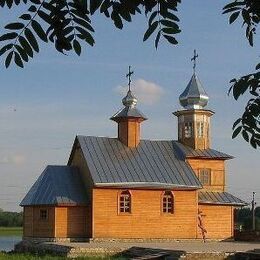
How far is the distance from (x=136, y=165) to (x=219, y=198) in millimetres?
4744

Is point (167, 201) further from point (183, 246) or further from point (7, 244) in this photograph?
point (7, 244)

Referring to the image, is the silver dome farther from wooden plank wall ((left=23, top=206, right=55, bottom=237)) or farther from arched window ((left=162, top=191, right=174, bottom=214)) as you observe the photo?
wooden plank wall ((left=23, top=206, right=55, bottom=237))

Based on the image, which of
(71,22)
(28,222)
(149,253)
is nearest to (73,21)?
(71,22)

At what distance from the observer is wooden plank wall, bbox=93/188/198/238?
27938 mm

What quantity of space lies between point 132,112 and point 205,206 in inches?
224

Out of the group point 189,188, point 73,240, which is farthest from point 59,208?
point 189,188

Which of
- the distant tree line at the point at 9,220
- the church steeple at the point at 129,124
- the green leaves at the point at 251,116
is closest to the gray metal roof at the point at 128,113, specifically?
the church steeple at the point at 129,124

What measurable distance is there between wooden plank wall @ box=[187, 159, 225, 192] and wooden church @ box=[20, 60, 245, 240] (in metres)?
0.05

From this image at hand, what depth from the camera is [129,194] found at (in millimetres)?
28422

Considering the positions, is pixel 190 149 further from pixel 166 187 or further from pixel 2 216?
pixel 2 216

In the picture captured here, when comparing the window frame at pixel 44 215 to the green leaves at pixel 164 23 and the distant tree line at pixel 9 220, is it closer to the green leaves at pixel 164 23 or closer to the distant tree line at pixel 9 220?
the green leaves at pixel 164 23

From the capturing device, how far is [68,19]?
127 inches

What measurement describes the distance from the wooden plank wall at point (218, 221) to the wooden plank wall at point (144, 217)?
1.25m

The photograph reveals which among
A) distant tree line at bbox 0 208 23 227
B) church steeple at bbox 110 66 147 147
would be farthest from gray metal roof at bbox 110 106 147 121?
distant tree line at bbox 0 208 23 227
